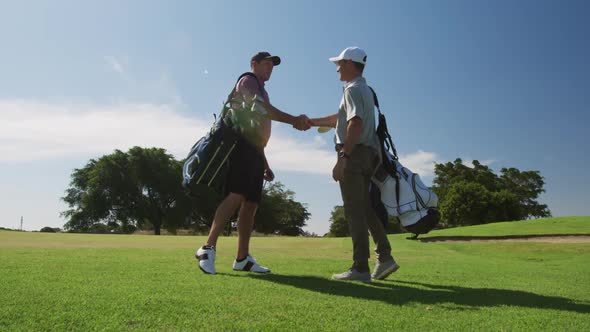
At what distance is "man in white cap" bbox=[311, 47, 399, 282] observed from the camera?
4.71 metres

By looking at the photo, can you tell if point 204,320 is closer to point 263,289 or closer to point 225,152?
point 263,289

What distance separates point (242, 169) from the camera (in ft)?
17.4

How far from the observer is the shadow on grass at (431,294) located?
11.6 ft

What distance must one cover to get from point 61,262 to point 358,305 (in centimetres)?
393

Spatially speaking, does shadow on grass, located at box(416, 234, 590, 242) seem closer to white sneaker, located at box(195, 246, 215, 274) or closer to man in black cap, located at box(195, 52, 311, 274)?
man in black cap, located at box(195, 52, 311, 274)

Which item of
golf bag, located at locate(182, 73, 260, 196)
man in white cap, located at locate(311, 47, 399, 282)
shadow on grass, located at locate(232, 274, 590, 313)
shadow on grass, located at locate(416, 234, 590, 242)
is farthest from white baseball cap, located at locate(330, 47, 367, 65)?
shadow on grass, located at locate(416, 234, 590, 242)

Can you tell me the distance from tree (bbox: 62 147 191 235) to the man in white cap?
49633 millimetres

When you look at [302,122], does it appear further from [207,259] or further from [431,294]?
[431,294]

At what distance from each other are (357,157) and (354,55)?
1.11 m

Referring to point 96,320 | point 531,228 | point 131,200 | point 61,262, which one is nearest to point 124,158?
point 131,200

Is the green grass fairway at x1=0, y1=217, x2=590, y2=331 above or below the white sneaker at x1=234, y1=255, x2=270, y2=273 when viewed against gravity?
below

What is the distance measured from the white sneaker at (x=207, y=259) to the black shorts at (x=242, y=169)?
0.69 meters

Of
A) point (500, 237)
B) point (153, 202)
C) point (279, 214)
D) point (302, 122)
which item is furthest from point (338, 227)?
point (302, 122)

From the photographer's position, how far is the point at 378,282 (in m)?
4.74
